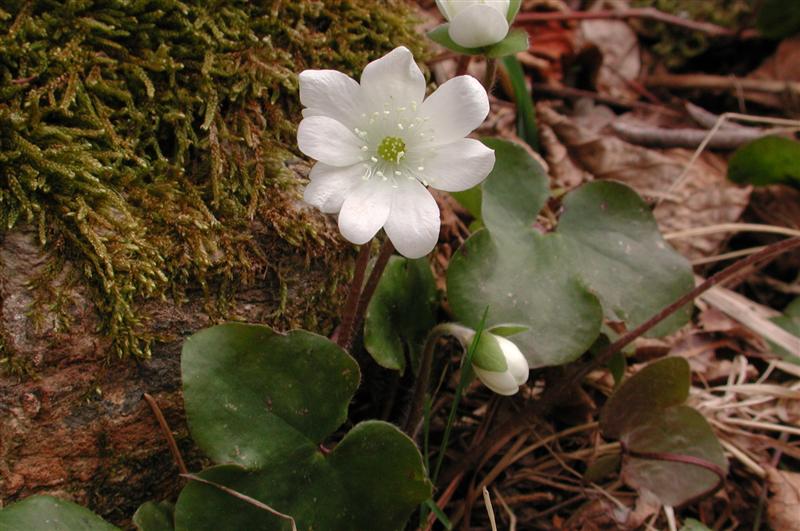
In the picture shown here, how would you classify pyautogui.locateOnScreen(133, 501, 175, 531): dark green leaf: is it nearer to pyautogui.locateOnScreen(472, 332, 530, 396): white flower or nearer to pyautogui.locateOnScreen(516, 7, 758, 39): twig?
pyautogui.locateOnScreen(472, 332, 530, 396): white flower

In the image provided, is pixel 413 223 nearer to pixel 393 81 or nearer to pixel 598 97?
pixel 393 81

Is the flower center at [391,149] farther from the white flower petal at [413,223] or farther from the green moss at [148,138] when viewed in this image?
the green moss at [148,138]

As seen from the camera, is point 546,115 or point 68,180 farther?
point 546,115

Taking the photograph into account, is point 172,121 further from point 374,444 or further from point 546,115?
point 546,115

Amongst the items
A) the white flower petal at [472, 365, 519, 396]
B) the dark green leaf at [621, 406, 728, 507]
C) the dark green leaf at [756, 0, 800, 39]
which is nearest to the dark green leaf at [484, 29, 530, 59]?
the white flower petal at [472, 365, 519, 396]

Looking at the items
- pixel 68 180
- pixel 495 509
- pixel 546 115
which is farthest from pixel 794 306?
pixel 68 180
